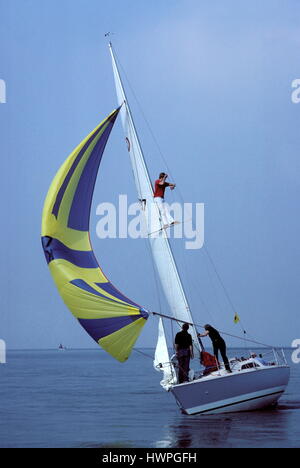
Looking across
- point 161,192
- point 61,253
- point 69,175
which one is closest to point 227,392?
point 61,253

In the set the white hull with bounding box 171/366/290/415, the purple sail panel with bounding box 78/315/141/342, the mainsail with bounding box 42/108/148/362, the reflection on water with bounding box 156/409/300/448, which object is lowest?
the reflection on water with bounding box 156/409/300/448

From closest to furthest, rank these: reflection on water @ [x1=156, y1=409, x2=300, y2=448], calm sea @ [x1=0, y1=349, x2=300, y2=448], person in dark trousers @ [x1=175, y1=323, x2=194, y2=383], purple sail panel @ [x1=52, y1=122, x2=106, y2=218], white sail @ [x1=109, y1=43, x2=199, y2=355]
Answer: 1. reflection on water @ [x1=156, y1=409, x2=300, y2=448]
2. calm sea @ [x1=0, y1=349, x2=300, y2=448]
3. purple sail panel @ [x1=52, y1=122, x2=106, y2=218]
4. person in dark trousers @ [x1=175, y1=323, x2=194, y2=383]
5. white sail @ [x1=109, y1=43, x2=199, y2=355]

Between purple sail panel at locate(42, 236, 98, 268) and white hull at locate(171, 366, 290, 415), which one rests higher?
purple sail panel at locate(42, 236, 98, 268)

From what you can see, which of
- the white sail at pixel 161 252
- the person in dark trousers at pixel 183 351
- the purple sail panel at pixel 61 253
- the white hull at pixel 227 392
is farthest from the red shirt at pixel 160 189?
the white hull at pixel 227 392

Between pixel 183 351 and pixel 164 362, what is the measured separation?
2.14 feet

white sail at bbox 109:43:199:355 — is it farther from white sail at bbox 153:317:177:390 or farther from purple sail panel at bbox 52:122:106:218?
purple sail panel at bbox 52:122:106:218

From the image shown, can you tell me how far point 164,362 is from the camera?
19.8m

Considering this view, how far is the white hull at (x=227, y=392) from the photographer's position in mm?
18797

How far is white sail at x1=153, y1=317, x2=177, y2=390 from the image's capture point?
771 inches

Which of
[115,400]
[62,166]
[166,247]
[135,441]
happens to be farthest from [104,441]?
[115,400]

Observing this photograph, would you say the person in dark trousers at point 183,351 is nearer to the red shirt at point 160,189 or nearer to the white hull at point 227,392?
the white hull at point 227,392

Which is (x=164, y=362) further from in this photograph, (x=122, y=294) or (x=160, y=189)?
(x=160, y=189)

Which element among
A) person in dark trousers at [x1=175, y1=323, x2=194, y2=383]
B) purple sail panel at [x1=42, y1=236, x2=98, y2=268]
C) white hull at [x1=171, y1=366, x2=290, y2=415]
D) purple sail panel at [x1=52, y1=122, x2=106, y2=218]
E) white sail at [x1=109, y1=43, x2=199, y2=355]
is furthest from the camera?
white sail at [x1=109, y1=43, x2=199, y2=355]

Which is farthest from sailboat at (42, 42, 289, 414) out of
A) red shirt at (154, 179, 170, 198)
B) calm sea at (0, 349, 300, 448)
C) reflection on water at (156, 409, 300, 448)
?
calm sea at (0, 349, 300, 448)
